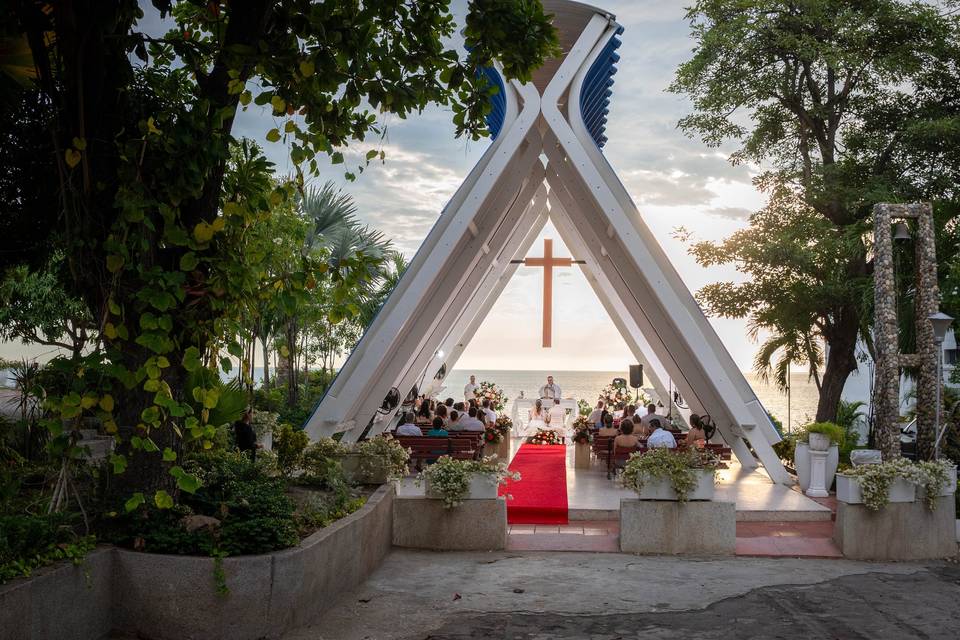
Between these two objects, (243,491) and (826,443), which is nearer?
(243,491)

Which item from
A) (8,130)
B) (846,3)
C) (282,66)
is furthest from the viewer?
(846,3)

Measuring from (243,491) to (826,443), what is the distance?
9301mm

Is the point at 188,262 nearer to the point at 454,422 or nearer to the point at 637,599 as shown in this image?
the point at 637,599

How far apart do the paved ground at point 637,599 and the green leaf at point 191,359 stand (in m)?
2.05

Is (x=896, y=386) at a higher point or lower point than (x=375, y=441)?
higher

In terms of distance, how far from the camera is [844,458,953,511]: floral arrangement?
8.77m

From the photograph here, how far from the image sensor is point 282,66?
5.98 m

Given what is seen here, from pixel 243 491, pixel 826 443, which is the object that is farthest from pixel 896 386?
pixel 243 491

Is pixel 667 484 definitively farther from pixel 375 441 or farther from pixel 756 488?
pixel 756 488

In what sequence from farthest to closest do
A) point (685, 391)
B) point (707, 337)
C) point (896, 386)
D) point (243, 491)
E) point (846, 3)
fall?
point (846, 3)
point (685, 391)
point (707, 337)
point (896, 386)
point (243, 491)

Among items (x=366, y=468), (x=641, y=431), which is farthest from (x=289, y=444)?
(x=641, y=431)

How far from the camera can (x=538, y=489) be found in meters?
12.3

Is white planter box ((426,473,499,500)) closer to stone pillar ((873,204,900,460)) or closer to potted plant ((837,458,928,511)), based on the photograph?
potted plant ((837,458,928,511))

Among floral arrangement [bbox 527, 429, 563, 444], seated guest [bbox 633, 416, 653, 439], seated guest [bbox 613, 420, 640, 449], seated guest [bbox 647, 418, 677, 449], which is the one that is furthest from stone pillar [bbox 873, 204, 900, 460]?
floral arrangement [bbox 527, 429, 563, 444]
